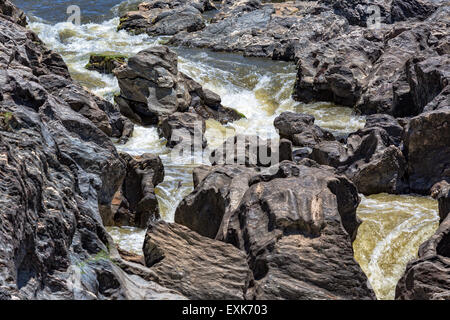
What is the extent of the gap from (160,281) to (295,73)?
66.3ft

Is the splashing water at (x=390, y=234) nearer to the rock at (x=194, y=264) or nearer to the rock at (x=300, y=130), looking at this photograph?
the rock at (x=194, y=264)

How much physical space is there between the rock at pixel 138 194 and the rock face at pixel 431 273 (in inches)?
215

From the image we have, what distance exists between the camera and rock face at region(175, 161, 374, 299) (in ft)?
23.2

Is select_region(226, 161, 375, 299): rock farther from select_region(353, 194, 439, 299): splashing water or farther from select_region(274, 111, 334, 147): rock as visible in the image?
select_region(274, 111, 334, 147): rock

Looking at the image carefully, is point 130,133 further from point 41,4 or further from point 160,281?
point 41,4

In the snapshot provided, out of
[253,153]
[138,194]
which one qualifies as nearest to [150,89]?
[253,153]

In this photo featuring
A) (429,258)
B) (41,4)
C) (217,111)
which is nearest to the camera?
(429,258)

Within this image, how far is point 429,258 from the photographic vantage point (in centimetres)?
791

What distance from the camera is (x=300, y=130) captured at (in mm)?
18219

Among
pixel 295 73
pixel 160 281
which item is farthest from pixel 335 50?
pixel 160 281

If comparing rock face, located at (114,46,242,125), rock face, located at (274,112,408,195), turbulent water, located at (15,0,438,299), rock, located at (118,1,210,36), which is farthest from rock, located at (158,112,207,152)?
rock, located at (118,1,210,36)

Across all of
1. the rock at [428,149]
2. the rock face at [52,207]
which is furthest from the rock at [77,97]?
the rock at [428,149]
